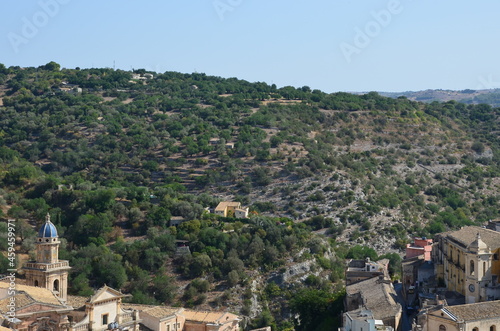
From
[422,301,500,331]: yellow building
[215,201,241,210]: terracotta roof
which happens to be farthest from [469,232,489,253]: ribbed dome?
[215,201,241,210]: terracotta roof

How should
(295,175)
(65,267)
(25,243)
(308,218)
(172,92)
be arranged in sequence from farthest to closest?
(172,92)
(295,175)
(308,218)
(25,243)
(65,267)

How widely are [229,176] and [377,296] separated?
38604 millimetres

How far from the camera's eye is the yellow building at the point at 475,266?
36594 mm

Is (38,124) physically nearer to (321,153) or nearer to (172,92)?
(172,92)

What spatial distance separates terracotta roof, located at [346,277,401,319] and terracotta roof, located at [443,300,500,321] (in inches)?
141

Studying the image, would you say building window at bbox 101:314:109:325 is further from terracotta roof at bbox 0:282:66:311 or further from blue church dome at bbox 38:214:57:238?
blue church dome at bbox 38:214:57:238

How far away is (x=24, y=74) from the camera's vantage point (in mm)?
112438

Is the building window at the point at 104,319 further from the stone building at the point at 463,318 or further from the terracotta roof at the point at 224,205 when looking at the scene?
the terracotta roof at the point at 224,205

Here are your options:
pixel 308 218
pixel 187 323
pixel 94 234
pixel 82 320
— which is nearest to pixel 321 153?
pixel 308 218

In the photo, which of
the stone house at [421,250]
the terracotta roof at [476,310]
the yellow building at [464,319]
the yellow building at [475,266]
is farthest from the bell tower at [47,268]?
the stone house at [421,250]

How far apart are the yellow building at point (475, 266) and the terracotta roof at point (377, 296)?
3281mm

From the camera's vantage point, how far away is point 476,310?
3344 centimetres

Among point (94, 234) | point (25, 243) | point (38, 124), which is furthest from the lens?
point (38, 124)

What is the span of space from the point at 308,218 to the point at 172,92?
45791 millimetres
